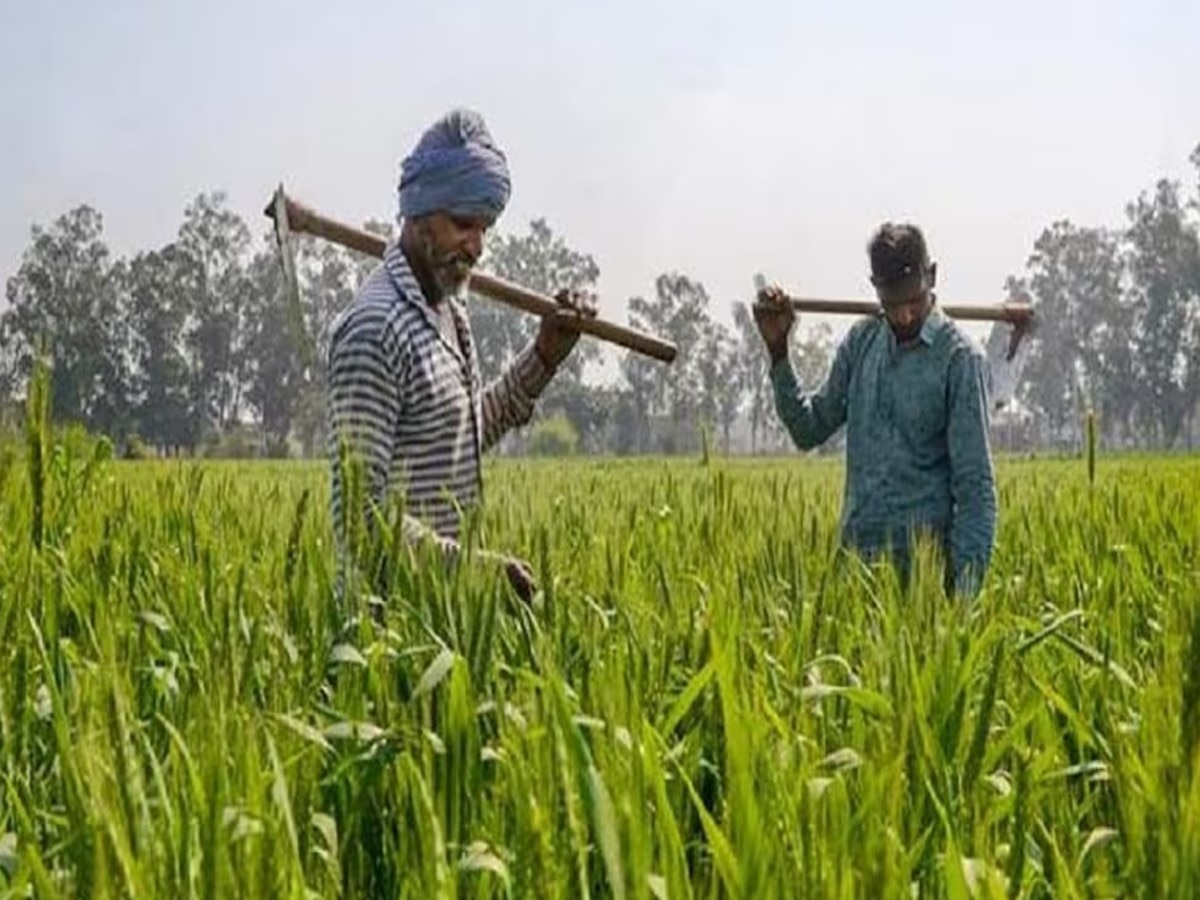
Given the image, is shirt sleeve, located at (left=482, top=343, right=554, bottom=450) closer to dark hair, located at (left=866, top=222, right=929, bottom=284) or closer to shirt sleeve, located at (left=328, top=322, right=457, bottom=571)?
shirt sleeve, located at (left=328, top=322, right=457, bottom=571)

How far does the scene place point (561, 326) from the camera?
3283 millimetres

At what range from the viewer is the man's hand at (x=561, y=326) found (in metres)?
3.27

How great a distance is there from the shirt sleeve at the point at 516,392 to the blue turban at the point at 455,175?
1.65 feet

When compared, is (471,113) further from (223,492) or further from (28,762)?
(223,492)

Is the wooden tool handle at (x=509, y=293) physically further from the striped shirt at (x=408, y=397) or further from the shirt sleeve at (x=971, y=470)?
the shirt sleeve at (x=971, y=470)

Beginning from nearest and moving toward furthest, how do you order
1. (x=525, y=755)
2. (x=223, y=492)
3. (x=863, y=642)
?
(x=525, y=755) < (x=863, y=642) < (x=223, y=492)

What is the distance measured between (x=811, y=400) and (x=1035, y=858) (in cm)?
272

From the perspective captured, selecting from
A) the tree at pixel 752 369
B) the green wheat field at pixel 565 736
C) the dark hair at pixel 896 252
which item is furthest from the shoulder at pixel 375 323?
the tree at pixel 752 369

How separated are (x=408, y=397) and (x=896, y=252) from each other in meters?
1.39

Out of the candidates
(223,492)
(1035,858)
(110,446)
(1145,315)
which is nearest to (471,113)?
(110,446)

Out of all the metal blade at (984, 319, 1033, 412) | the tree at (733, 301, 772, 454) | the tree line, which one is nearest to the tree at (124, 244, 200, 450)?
the tree line

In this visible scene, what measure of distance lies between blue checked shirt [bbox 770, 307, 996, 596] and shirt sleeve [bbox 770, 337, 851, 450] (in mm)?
48

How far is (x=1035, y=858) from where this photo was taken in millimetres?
1611

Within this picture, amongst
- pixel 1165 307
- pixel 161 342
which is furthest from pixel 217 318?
pixel 1165 307
